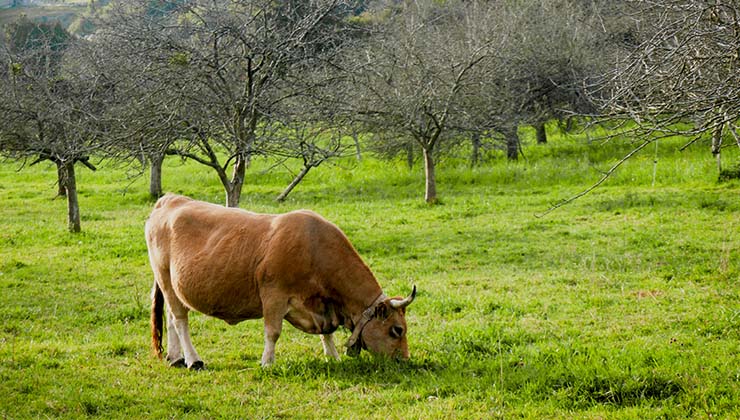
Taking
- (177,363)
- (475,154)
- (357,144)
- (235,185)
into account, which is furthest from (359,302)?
(475,154)

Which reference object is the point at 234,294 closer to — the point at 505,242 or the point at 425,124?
the point at 505,242

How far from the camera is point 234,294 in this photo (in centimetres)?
827

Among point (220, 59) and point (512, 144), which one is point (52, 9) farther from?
point (220, 59)

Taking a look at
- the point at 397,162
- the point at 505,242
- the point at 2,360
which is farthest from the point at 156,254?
the point at 397,162

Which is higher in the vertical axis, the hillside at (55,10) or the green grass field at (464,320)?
the hillside at (55,10)

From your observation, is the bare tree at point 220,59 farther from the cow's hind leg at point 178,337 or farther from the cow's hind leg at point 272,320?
the cow's hind leg at point 272,320

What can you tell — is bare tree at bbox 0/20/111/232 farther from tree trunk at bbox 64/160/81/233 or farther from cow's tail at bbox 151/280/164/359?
cow's tail at bbox 151/280/164/359

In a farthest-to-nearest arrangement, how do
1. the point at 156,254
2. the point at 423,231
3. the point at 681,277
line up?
1. the point at 423,231
2. the point at 681,277
3. the point at 156,254

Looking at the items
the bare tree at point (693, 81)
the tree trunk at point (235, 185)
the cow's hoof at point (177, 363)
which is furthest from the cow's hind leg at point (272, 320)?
the tree trunk at point (235, 185)

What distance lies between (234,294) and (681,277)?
24.9ft


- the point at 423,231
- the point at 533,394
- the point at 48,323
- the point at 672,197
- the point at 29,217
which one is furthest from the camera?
the point at 29,217

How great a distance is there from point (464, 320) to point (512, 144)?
70.7ft

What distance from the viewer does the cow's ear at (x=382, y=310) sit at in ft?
26.1

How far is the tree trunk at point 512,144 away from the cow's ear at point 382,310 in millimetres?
20435
